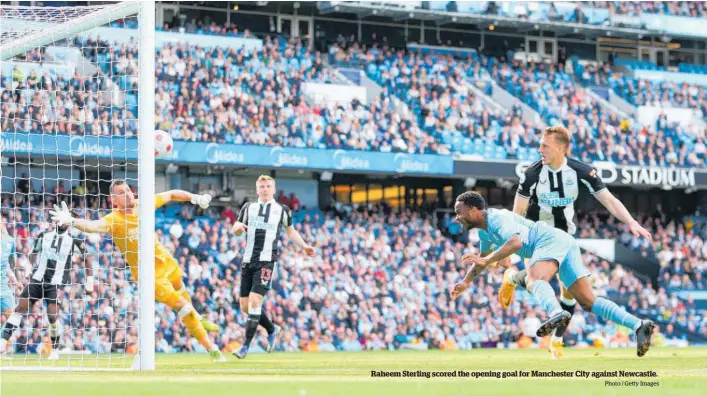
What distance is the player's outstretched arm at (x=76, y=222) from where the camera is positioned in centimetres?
1282

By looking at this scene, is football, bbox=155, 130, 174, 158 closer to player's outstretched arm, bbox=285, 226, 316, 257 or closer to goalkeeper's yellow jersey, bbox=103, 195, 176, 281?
goalkeeper's yellow jersey, bbox=103, 195, 176, 281

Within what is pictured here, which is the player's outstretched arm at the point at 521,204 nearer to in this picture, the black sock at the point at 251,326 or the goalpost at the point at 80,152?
the black sock at the point at 251,326

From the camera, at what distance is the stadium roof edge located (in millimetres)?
38688

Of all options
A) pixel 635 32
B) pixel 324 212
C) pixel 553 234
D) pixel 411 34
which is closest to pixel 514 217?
pixel 553 234

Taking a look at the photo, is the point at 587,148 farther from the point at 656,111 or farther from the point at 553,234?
the point at 553,234

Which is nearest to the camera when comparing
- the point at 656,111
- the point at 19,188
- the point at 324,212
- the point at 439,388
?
the point at 439,388

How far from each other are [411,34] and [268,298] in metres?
17.2

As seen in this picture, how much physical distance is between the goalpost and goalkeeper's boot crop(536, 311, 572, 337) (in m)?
4.29

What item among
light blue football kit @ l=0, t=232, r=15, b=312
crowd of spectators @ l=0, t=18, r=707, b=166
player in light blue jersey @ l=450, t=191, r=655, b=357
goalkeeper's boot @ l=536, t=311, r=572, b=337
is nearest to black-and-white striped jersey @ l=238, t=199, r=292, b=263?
light blue football kit @ l=0, t=232, r=15, b=312

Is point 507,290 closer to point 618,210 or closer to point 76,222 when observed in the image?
point 618,210

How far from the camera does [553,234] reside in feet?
39.2

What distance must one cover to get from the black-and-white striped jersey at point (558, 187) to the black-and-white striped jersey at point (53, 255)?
774cm

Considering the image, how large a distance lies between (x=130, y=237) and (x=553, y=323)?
555cm

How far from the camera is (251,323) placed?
52.1 ft
